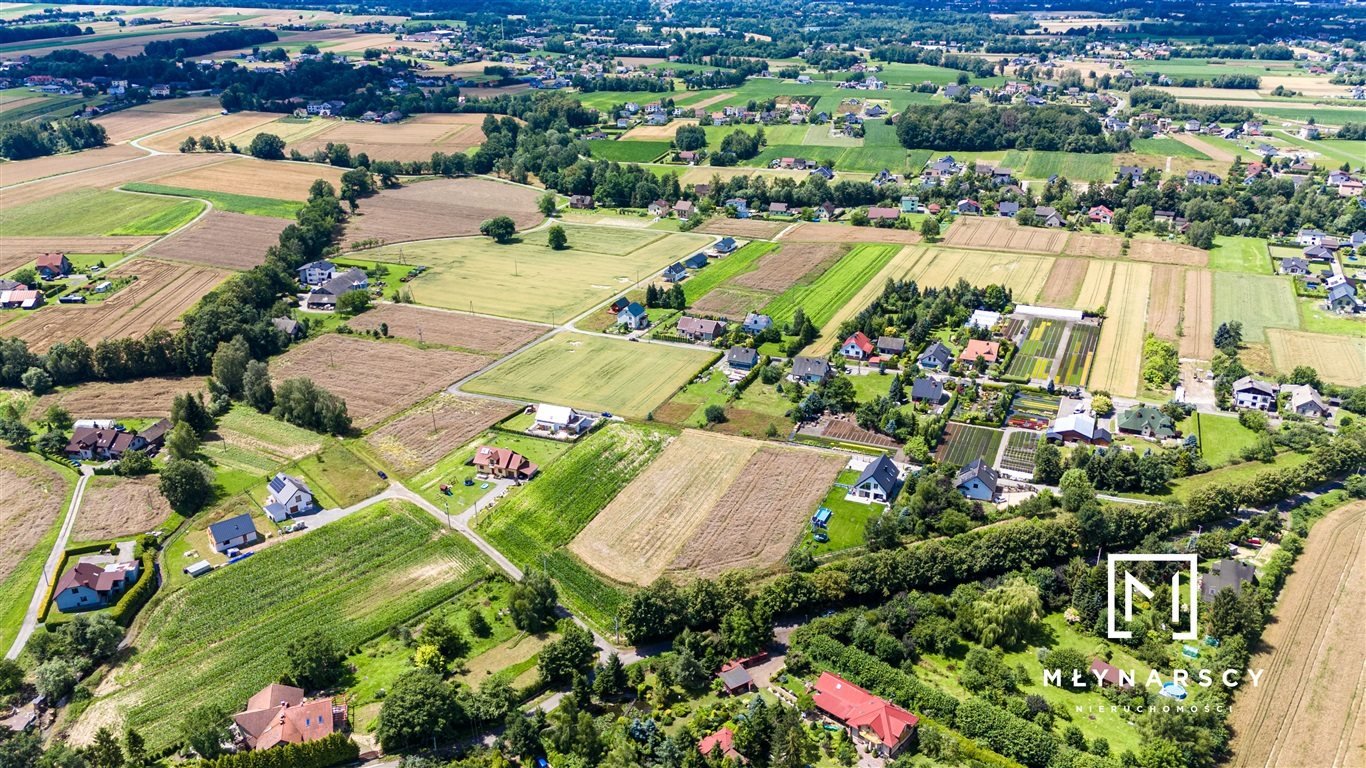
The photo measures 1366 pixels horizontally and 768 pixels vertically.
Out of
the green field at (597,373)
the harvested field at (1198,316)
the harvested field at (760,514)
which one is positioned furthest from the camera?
the harvested field at (1198,316)

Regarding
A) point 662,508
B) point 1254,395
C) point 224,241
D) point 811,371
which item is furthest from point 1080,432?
point 224,241

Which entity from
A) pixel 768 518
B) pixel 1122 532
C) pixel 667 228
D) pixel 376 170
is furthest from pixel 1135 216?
pixel 376 170

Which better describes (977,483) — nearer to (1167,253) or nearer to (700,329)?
(700,329)

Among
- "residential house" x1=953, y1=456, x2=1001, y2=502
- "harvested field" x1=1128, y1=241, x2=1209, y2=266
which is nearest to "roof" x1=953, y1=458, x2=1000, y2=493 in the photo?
"residential house" x1=953, y1=456, x2=1001, y2=502

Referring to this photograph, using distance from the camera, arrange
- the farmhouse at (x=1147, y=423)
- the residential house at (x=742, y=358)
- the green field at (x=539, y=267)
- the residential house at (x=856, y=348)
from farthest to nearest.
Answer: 1. the green field at (x=539, y=267)
2. the residential house at (x=856, y=348)
3. the residential house at (x=742, y=358)
4. the farmhouse at (x=1147, y=423)

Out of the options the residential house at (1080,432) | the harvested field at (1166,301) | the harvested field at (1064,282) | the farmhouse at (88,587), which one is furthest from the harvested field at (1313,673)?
the farmhouse at (88,587)

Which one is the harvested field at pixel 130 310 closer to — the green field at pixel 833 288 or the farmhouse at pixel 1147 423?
the green field at pixel 833 288
